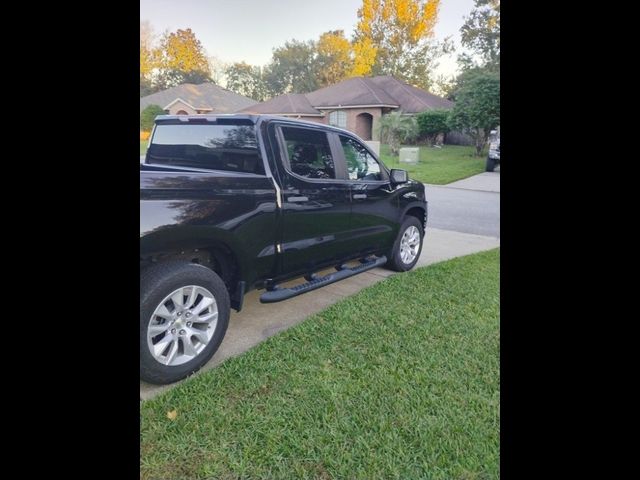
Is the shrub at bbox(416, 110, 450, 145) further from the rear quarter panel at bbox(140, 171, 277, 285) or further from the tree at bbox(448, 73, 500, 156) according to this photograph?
the rear quarter panel at bbox(140, 171, 277, 285)

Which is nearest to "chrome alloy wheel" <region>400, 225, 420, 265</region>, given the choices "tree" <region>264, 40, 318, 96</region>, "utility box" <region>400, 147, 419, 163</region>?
"utility box" <region>400, 147, 419, 163</region>

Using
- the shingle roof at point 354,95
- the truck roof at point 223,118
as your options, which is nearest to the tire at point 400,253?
the truck roof at point 223,118

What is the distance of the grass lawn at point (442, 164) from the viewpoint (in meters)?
15.8

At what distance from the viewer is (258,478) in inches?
78.7

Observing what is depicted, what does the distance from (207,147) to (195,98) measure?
11.8 metres

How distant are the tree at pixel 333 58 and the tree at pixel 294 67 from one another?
705 mm

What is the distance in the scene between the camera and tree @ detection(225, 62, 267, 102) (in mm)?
24206

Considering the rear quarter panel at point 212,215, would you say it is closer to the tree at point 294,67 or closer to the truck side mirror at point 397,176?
the truck side mirror at point 397,176

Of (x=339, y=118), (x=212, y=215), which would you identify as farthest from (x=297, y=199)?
(x=339, y=118)

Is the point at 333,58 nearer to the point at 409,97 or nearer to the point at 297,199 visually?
the point at 409,97

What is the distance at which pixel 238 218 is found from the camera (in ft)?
9.45

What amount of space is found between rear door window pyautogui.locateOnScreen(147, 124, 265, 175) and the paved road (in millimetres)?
5831
